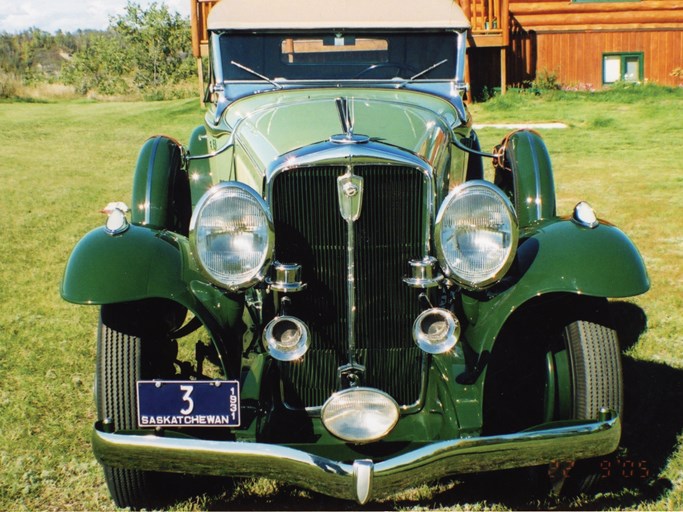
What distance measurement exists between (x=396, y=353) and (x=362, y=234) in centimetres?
49

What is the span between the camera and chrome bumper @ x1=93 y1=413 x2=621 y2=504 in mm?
2402

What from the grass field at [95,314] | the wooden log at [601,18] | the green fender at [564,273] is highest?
the wooden log at [601,18]

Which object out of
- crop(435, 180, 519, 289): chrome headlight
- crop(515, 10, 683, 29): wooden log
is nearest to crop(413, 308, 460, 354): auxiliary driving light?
crop(435, 180, 519, 289): chrome headlight

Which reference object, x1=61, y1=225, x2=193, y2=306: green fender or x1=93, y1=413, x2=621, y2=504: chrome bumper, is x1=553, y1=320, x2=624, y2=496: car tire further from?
x1=61, y1=225, x2=193, y2=306: green fender

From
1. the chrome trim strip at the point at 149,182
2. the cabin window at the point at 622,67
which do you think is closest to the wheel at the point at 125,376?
the chrome trim strip at the point at 149,182

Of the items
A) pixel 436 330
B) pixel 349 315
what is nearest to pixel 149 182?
pixel 349 315

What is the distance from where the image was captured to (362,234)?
2.81m

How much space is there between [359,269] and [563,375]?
934 millimetres

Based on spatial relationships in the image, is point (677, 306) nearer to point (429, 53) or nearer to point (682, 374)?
point (682, 374)

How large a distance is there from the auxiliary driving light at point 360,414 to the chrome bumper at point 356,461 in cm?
26

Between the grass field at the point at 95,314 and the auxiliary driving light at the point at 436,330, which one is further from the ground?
the auxiliary driving light at the point at 436,330

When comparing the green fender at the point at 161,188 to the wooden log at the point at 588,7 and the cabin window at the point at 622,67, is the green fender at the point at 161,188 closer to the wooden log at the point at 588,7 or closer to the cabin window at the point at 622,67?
the wooden log at the point at 588,7

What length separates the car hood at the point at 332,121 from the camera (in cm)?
308

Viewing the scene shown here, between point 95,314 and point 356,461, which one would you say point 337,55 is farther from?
point 356,461
